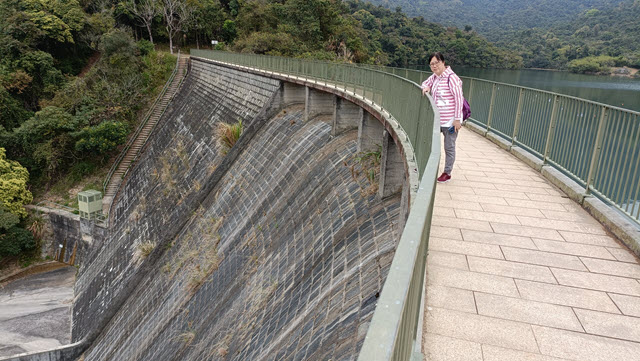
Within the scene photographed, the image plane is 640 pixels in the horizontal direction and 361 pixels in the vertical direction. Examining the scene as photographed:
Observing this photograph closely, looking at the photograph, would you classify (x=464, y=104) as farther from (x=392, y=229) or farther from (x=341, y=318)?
(x=341, y=318)

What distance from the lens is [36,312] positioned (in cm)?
2156

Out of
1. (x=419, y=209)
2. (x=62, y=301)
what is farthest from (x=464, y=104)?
(x=62, y=301)

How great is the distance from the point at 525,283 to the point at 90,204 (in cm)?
2539

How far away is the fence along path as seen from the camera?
1100 inches

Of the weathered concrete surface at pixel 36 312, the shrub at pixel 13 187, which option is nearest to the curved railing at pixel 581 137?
the weathered concrete surface at pixel 36 312

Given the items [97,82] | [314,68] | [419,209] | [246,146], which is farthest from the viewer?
[97,82]

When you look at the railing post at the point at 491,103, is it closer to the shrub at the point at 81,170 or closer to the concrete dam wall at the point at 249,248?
the concrete dam wall at the point at 249,248

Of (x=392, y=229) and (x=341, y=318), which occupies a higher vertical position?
(x=392, y=229)

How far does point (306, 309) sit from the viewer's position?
24.1 ft

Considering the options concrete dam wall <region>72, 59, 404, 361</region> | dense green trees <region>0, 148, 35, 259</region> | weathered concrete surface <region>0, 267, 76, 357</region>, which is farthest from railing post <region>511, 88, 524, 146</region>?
dense green trees <region>0, 148, 35, 259</region>

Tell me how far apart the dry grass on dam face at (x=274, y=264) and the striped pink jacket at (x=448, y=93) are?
1968mm

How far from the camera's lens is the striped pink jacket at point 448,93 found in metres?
6.03

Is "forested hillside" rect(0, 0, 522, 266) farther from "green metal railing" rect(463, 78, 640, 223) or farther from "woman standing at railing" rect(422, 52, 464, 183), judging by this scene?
"woman standing at railing" rect(422, 52, 464, 183)

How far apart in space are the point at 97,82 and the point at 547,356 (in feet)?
120
